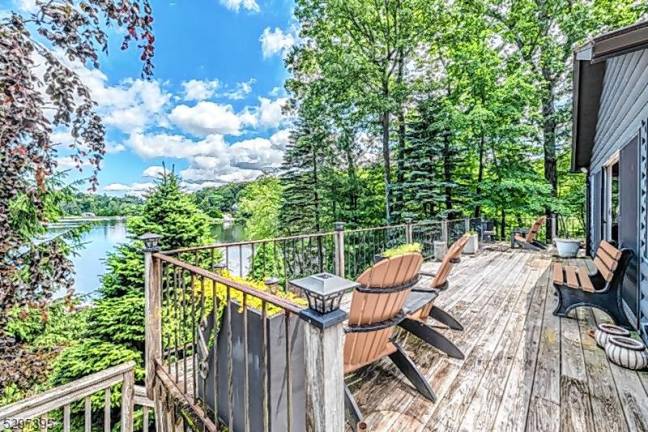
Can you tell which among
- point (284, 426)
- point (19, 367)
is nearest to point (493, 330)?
point (284, 426)

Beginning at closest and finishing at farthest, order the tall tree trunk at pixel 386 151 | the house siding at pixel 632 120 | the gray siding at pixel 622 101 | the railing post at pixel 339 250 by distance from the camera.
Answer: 1. the house siding at pixel 632 120
2. the gray siding at pixel 622 101
3. the railing post at pixel 339 250
4. the tall tree trunk at pixel 386 151

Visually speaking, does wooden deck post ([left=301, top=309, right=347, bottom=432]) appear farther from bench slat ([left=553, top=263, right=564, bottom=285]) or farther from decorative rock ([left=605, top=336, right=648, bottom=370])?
bench slat ([left=553, top=263, right=564, bottom=285])

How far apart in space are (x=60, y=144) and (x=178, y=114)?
14270 millimetres

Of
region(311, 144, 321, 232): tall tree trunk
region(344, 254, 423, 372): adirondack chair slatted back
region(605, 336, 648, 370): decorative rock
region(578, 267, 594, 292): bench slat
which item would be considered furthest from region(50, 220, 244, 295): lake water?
region(311, 144, 321, 232): tall tree trunk

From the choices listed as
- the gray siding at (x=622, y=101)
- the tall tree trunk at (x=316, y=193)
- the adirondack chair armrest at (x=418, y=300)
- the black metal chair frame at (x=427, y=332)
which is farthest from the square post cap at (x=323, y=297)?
the tall tree trunk at (x=316, y=193)

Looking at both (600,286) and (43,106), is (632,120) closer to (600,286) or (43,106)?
(600,286)

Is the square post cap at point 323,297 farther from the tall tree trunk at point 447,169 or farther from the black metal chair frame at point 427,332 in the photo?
the tall tree trunk at point 447,169

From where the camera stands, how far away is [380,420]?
2.05m

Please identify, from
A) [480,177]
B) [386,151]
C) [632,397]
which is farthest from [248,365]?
[480,177]

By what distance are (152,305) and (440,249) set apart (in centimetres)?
679

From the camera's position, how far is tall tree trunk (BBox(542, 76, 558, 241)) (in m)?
12.0

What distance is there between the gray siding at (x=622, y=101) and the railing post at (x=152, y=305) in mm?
4820

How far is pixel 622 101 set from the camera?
4.22 meters

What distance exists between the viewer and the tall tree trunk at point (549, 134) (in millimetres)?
12000
